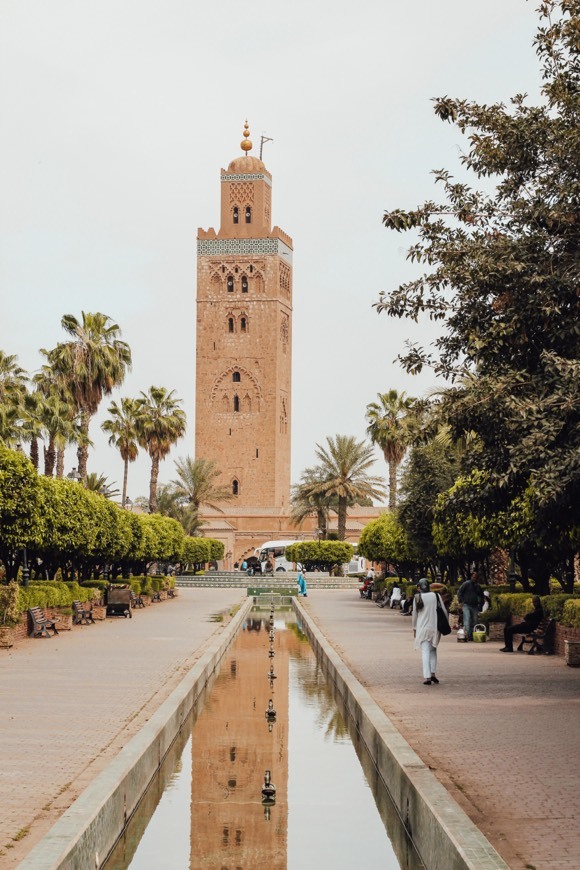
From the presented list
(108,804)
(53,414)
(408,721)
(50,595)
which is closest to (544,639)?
(408,721)

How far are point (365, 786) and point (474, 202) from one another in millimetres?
7804

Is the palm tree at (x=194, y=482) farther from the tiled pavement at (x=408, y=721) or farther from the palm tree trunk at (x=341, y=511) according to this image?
the tiled pavement at (x=408, y=721)

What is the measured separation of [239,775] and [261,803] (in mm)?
1180

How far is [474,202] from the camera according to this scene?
15648 millimetres

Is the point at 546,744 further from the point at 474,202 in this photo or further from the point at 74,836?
the point at 474,202

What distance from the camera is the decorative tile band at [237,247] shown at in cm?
10788

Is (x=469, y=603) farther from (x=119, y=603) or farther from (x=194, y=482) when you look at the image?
(x=194, y=482)

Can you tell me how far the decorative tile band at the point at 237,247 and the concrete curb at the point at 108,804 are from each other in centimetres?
9598

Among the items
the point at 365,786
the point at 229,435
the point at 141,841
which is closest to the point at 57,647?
the point at 365,786

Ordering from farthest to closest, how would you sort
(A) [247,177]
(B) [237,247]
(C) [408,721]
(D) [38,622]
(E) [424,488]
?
1. (A) [247,177]
2. (B) [237,247]
3. (E) [424,488]
4. (D) [38,622]
5. (C) [408,721]

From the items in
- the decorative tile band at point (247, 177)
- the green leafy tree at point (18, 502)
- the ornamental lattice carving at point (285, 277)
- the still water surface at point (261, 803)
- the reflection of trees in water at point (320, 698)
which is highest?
the decorative tile band at point (247, 177)

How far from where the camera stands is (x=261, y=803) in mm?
9961

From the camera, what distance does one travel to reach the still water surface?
8414 millimetres

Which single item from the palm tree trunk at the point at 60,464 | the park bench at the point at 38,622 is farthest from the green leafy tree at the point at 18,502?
the palm tree trunk at the point at 60,464
